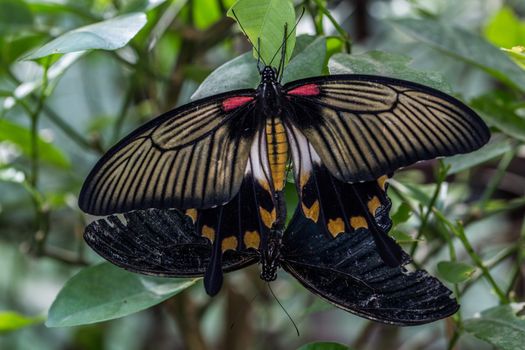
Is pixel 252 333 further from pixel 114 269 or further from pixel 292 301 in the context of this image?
pixel 114 269

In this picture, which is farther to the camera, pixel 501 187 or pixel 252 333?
pixel 501 187

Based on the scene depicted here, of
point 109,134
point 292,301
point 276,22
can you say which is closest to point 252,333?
point 292,301

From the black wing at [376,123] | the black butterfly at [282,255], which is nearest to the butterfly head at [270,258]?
the black butterfly at [282,255]

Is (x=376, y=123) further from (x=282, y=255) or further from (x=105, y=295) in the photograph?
(x=105, y=295)

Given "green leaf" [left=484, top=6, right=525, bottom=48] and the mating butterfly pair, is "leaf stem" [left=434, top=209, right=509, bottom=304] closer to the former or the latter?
the mating butterfly pair

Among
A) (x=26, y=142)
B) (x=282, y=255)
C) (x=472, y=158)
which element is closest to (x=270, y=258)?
(x=282, y=255)
